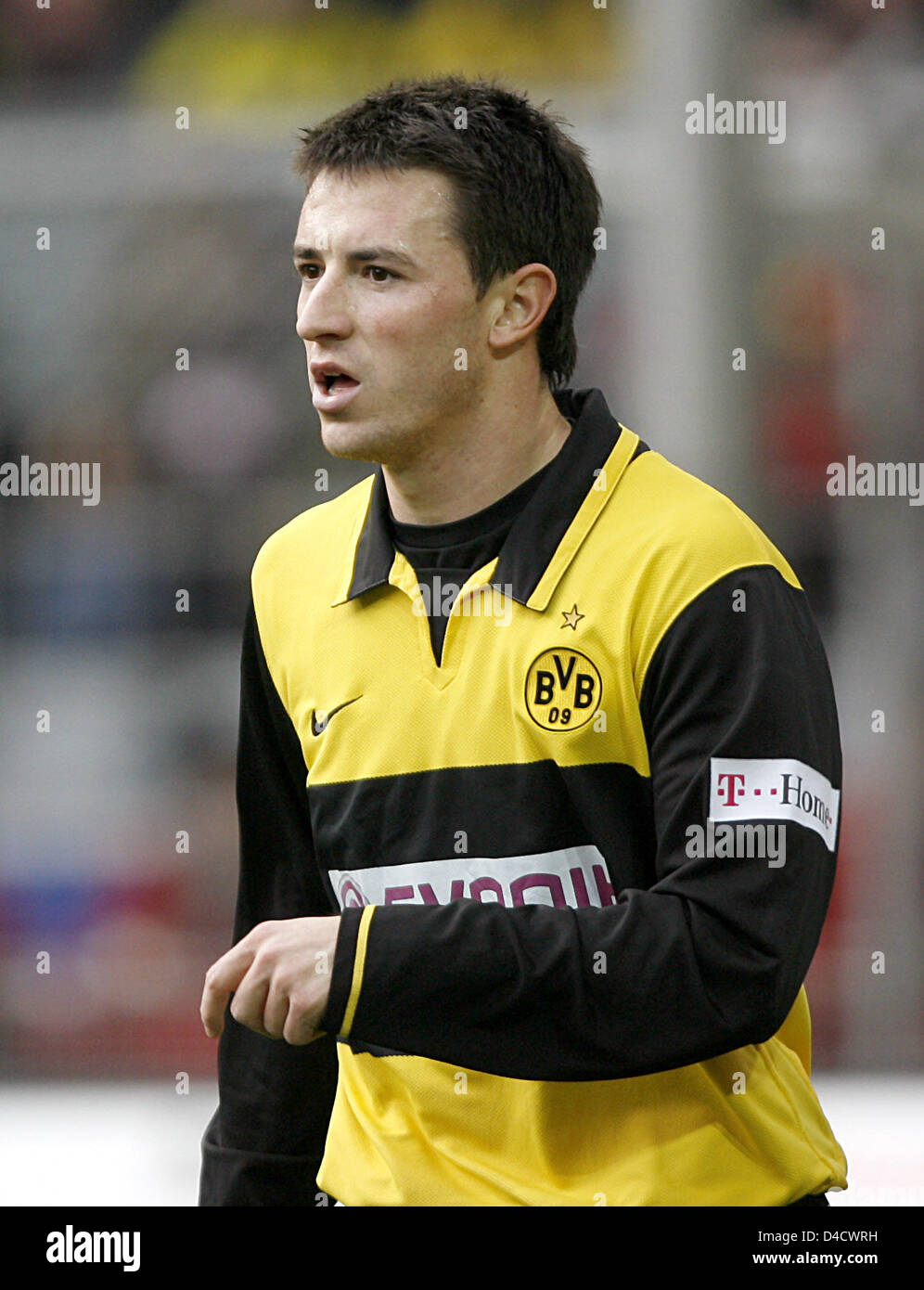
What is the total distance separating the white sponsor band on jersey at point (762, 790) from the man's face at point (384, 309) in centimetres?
A: 35

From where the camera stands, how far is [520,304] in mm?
1298

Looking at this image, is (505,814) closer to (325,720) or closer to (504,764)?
(504,764)

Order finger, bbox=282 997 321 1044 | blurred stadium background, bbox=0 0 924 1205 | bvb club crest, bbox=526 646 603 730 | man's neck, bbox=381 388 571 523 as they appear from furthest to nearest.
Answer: blurred stadium background, bbox=0 0 924 1205, man's neck, bbox=381 388 571 523, bvb club crest, bbox=526 646 603 730, finger, bbox=282 997 321 1044

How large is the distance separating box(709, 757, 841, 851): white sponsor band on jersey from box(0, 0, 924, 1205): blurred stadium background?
5.58 feet

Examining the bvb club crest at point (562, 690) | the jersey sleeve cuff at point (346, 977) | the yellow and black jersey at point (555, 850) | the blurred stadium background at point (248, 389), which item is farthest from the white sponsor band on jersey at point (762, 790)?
the blurred stadium background at point (248, 389)

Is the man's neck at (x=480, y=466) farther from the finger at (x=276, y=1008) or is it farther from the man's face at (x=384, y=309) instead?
the finger at (x=276, y=1008)

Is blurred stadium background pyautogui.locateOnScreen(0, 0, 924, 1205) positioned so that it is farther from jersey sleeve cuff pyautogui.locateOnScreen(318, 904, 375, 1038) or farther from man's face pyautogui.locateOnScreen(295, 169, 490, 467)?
jersey sleeve cuff pyautogui.locateOnScreen(318, 904, 375, 1038)

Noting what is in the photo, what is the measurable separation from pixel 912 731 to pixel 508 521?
5.56ft

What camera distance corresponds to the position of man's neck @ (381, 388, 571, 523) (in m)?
1.26

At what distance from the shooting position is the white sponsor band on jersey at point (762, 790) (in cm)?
108

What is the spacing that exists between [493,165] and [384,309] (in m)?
0.16

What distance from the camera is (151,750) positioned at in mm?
2869

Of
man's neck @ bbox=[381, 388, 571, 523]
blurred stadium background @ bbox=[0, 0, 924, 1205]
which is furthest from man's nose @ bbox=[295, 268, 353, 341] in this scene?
blurred stadium background @ bbox=[0, 0, 924, 1205]

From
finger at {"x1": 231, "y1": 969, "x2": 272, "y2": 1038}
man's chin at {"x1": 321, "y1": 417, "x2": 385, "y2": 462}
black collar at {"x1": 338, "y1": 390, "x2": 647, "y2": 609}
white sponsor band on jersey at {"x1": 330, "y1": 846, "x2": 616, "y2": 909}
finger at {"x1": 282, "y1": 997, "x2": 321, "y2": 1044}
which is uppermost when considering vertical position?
man's chin at {"x1": 321, "y1": 417, "x2": 385, "y2": 462}
